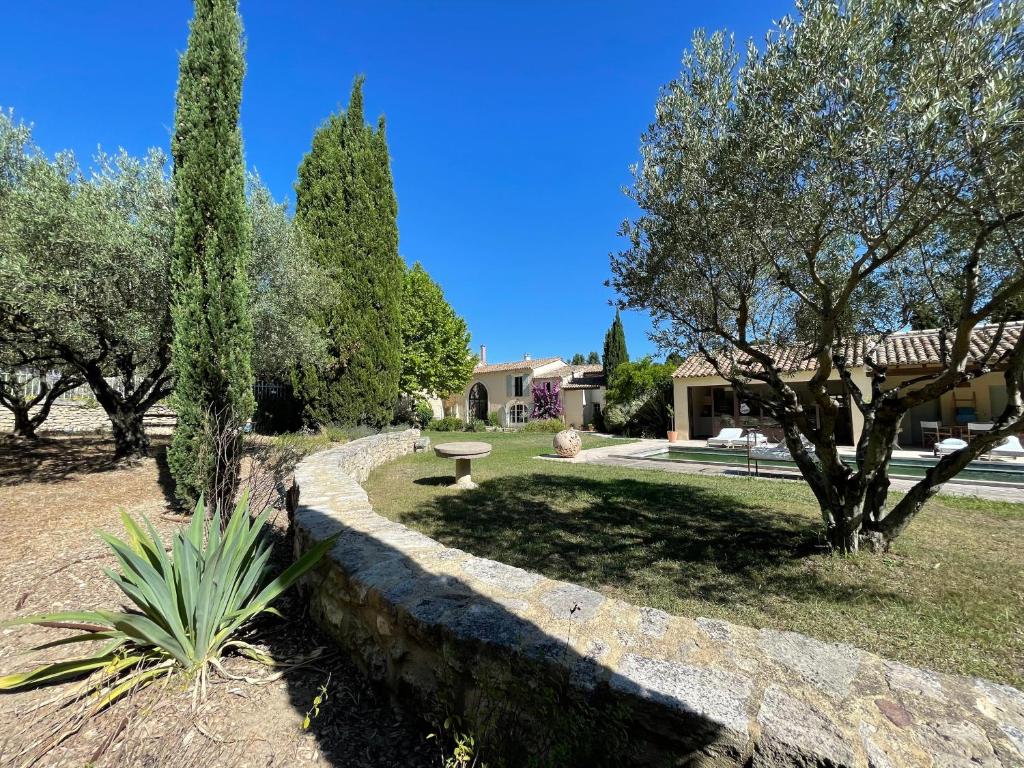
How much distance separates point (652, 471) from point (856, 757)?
10047 millimetres

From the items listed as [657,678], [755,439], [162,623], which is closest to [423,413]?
[755,439]

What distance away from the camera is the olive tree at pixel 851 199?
3.19 meters

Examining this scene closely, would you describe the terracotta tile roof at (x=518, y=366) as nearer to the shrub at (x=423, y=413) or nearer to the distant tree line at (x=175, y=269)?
the shrub at (x=423, y=413)

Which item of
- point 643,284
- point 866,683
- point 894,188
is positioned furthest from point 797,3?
point 866,683

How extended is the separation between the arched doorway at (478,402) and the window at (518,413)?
8.85ft

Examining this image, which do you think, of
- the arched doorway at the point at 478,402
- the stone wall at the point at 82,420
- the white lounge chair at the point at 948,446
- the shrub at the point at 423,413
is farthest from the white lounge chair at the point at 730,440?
the arched doorway at the point at 478,402

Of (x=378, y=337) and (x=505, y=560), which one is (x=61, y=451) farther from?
(x=505, y=560)

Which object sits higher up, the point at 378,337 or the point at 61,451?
the point at 378,337

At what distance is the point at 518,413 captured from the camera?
3000cm

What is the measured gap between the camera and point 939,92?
3164 millimetres

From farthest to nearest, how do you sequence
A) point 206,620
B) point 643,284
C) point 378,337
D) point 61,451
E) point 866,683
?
point 378,337
point 61,451
point 643,284
point 206,620
point 866,683

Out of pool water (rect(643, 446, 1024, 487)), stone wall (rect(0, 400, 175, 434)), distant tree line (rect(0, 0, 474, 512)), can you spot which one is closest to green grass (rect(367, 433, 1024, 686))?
pool water (rect(643, 446, 1024, 487))

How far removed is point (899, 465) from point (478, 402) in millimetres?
25131

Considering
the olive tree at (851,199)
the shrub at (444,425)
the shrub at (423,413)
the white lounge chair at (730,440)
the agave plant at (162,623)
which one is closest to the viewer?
the agave plant at (162,623)
